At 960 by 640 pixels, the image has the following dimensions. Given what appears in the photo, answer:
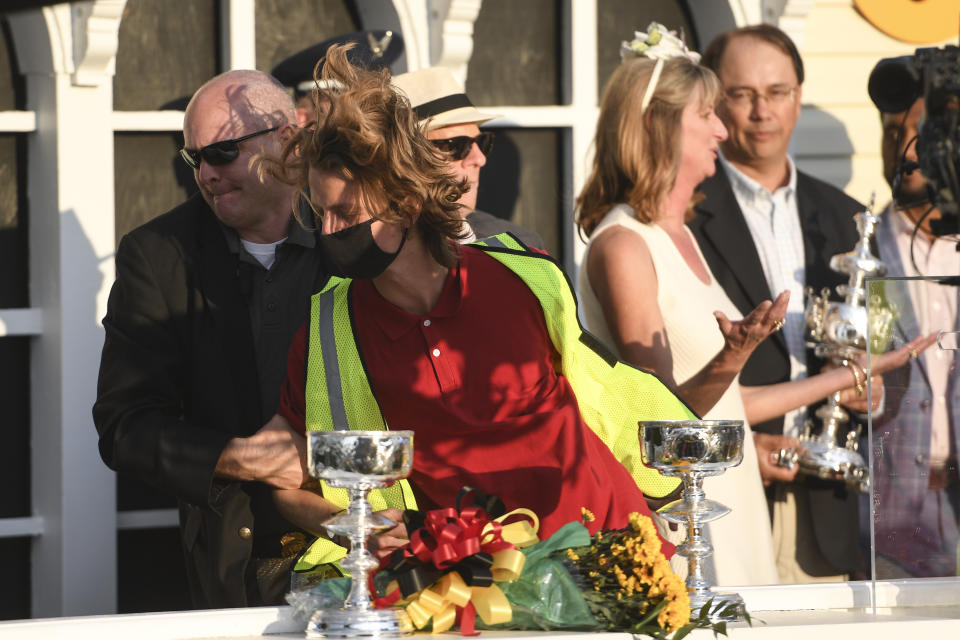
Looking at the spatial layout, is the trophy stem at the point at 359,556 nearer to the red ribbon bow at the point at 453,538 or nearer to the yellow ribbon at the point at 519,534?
the red ribbon bow at the point at 453,538

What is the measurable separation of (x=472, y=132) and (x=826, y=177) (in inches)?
76.9

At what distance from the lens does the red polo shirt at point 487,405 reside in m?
2.42

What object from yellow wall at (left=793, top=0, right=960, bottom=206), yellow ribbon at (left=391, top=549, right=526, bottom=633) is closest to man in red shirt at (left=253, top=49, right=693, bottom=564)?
yellow ribbon at (left=391, top=549, right=526, bottom=633)

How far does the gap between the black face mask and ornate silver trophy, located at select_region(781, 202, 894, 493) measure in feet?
6.93

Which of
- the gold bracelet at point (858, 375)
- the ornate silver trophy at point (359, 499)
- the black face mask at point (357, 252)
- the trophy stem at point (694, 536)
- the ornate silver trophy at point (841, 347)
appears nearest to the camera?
the ornate silver trophy at point (359, 499)

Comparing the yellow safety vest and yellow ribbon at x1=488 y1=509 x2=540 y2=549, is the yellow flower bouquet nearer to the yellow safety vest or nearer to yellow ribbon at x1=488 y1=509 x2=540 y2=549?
yellow ribbon at x1=488 y1=509 x2=540 y2=549

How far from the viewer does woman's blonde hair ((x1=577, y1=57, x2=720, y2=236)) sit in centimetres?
366

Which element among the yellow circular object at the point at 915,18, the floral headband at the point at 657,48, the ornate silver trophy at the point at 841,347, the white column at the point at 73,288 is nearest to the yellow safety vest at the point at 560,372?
the floral headband at the point at 657,48

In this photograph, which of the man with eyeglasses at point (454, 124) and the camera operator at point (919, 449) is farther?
the man with eyeglasses at point (454, 124)

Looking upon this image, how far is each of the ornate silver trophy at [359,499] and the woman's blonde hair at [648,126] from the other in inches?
73.5

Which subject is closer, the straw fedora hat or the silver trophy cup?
the straw fedora hat

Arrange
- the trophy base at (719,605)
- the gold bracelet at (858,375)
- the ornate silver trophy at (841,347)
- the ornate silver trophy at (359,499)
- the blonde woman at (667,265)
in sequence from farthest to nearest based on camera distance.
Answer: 1. the ornate silver trophy at (841,347)
2. the gold bracelet at (858,375)
3. the blonde woman at (667,265)
4. the trophy base at (719,605)
5. the ornate silver trophy at (359,499)

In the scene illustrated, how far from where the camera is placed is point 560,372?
8.37 ft

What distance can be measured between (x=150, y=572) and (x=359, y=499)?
8.99ft
